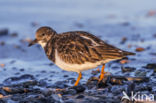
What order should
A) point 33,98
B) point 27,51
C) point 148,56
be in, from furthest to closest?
point 27,51 → point 148,56 → point 33,98

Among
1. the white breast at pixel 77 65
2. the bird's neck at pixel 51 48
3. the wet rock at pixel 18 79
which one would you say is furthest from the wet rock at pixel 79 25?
Answer: the white breast at pixel 77 65

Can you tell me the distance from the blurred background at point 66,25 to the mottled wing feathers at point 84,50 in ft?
4.25

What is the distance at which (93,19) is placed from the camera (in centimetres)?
1445

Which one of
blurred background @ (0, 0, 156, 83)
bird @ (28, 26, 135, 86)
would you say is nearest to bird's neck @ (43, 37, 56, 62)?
bird @ (28, 26, 135, 86)

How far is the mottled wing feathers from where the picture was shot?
580 centimetres

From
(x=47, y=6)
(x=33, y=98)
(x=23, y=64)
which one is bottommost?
(x=33, y=98)

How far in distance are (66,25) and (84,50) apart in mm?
7564

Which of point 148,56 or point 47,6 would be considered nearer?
point 148,56

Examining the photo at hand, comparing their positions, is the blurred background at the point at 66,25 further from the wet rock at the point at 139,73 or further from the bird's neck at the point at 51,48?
the bird's neck at the point at 51,48

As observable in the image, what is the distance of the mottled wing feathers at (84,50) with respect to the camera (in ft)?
19.0

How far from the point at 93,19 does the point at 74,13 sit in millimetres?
1324

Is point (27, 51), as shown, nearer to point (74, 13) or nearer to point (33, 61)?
point (33, 61)

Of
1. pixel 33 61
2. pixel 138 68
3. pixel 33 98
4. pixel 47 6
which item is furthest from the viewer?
pixel 47 6

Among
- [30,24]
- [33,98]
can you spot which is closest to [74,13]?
[30,24]
